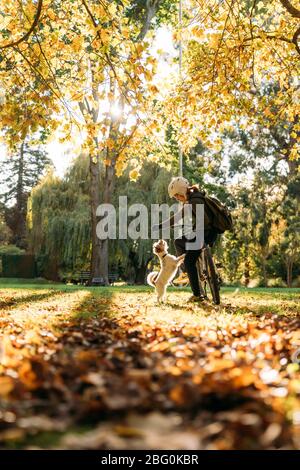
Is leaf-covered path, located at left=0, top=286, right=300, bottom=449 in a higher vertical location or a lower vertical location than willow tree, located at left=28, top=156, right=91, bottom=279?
lower

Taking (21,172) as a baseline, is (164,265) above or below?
below

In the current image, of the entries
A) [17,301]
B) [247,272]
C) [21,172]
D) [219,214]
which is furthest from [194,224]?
[21,172]

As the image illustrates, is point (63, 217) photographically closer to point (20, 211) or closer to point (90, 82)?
point (90, 82)

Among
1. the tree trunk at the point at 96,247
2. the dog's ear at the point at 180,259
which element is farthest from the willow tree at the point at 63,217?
the dog's ear at the point at 180,259

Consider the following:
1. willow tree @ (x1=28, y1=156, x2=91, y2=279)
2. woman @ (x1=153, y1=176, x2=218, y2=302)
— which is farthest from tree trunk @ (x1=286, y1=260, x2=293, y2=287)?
woman @ (x1=153, y1=176, x2=218, y2=302)

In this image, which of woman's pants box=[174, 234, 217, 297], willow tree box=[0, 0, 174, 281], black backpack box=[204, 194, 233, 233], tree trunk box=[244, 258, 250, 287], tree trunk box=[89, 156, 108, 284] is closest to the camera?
Result: willow tree box=[0, 0, 174, 281]

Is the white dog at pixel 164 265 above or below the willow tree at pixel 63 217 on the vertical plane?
below

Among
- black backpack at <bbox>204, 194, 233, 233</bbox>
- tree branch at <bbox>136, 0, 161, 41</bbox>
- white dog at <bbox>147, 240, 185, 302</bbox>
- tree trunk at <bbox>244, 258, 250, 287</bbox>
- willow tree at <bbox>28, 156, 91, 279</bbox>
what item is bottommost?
tree trunk at <bbox>244, 258, 250, 287</bbox>

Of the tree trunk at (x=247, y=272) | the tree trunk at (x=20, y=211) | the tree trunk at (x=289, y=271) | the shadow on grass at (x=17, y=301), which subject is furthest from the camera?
the tree trunk at (x=20, y=211)

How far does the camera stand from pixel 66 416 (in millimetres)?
2105

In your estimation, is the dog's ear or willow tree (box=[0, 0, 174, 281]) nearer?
willow tree (box=[0, 0, 174, 281])

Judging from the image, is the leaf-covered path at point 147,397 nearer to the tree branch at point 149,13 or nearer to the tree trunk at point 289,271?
the tree branch at point 149,13

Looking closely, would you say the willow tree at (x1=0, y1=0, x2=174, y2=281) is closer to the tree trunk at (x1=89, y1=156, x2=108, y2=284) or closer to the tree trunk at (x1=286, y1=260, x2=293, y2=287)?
the tree trunk at (x1=89, y1=156, x2=108, y2=284)
